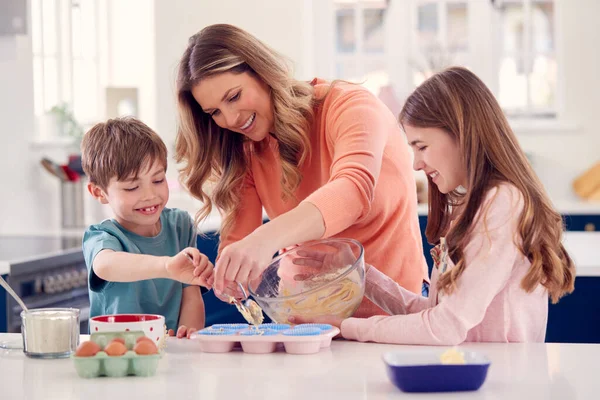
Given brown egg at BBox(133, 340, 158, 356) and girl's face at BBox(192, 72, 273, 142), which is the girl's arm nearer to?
brown egg at BBox(133, 340, 158, 356)

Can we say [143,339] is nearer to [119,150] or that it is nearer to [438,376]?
[438,376]

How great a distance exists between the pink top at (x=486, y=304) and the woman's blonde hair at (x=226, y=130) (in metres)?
0.47

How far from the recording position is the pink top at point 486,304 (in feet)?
4.75

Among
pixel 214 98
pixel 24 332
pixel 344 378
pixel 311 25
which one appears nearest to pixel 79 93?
pixel 311 25

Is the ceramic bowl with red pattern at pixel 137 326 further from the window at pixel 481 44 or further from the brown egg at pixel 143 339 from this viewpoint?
the window at pixel 481 44

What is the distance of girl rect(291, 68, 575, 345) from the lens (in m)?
1.46

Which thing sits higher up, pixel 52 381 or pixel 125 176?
pixel 125 176

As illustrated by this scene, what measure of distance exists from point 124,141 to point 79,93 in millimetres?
3209

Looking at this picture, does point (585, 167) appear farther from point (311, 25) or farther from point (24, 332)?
point (24, 332)

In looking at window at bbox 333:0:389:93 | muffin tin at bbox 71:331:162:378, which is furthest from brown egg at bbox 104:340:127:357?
window at bbox 333:0:389:93

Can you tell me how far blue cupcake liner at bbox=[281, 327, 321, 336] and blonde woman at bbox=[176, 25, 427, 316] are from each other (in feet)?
0.60

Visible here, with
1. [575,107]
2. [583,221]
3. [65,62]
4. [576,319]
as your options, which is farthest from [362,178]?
[575,107]

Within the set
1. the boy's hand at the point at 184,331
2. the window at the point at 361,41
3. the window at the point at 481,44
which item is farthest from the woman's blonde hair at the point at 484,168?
the window at the point at 361,41

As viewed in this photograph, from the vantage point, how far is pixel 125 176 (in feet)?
6.06
